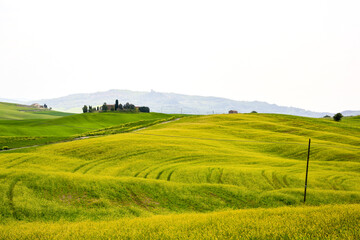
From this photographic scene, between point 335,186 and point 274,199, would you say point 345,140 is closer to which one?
point 335,186

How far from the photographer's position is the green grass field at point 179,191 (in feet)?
41.4

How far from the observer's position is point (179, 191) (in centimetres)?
2462

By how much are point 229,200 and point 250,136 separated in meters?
42.0

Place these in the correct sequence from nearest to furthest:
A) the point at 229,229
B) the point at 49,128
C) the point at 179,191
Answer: the point at 229,229
the point at 179,191
the point at 49,128

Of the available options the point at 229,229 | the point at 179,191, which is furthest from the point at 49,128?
the point at 229,229

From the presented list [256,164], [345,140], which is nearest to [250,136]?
[345,140]

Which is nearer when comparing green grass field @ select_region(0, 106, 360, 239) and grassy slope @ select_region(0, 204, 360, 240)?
grassy slope @ select_region(0, 204, 360, 240)

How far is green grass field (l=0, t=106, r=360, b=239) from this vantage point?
497 inches

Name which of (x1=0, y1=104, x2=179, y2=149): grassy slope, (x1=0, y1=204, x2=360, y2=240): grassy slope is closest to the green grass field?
(x1=0, y1=204, x2=360, y2=240): grassy slope

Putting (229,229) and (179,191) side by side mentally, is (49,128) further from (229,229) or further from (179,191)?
(229,229)

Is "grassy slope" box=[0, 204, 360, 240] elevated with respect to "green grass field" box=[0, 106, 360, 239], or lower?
elevated

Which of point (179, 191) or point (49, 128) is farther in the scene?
point (49, 128)

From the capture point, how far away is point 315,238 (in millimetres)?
10281

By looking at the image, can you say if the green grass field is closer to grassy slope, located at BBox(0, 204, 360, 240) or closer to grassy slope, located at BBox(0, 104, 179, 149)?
grassy slope, located at BBox(0, 204, 360, 240)
